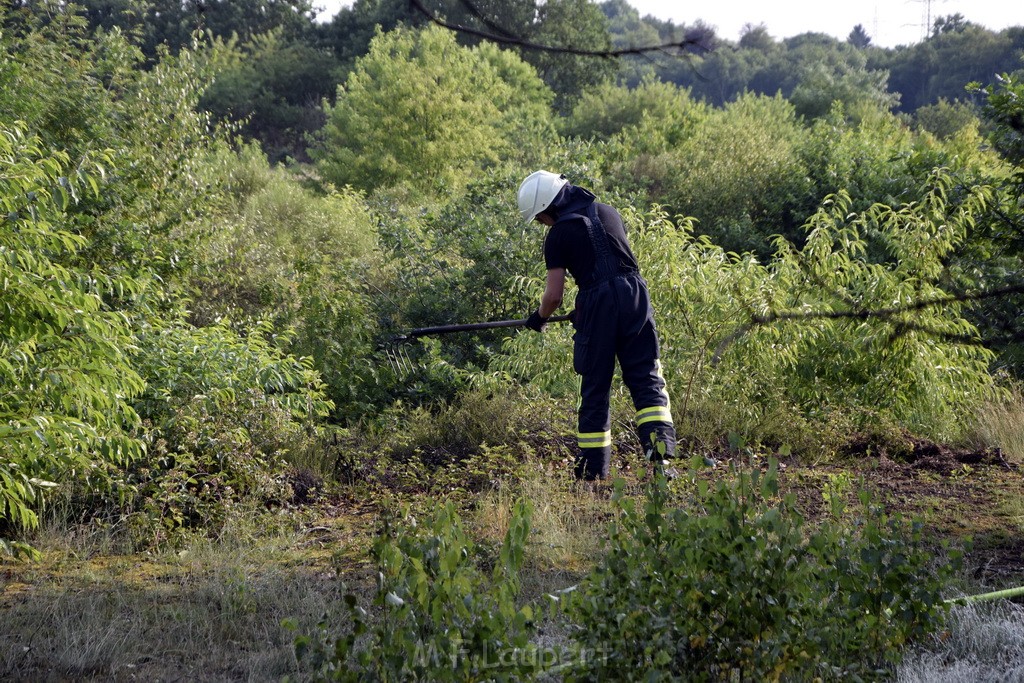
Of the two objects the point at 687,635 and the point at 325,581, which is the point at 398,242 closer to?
the point at 325,581

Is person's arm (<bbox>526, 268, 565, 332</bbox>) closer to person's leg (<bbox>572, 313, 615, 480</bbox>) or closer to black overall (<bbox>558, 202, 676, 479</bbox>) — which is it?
black overall (<bbox>558, 202, 676, 479</bbox>)

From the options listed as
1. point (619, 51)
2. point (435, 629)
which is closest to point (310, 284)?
point (435, 629)

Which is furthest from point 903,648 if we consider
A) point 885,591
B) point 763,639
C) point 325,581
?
point 325,581

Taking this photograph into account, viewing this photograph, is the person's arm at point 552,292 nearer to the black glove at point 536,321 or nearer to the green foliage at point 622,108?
the black glove at point 536,321

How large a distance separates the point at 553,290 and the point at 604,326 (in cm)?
42

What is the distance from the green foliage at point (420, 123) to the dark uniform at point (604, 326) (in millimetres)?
16342

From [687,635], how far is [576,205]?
3722mm

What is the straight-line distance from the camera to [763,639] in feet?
10.3

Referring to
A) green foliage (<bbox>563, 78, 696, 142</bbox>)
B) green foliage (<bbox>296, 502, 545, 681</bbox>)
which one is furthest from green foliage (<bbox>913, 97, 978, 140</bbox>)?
green foliage (<bbox>296, 502, 545, 681</bbox>)

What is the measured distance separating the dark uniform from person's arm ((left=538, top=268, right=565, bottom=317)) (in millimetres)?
49

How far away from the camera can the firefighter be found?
246 inches

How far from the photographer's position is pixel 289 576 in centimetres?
483

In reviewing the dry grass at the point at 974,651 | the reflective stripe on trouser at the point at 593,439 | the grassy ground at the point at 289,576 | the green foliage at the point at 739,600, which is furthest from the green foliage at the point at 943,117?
the green foliage at the point at 739,600

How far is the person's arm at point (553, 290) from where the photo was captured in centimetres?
638
